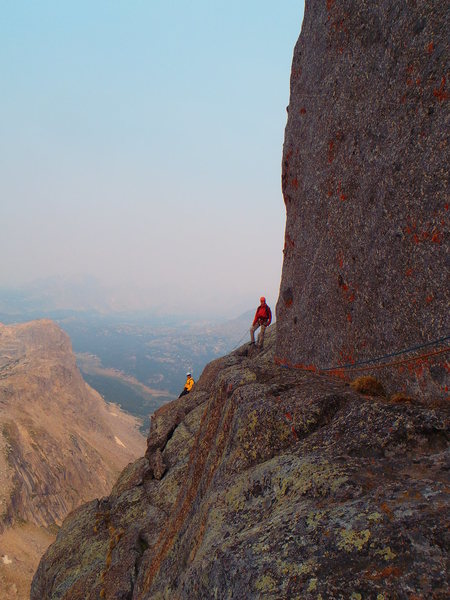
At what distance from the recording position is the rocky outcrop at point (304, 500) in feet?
19.8

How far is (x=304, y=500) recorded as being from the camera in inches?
320

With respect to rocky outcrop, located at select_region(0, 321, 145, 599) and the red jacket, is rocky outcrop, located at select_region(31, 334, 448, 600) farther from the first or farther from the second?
rocky outcrop, located at select_region(0, 321, 145, 599)

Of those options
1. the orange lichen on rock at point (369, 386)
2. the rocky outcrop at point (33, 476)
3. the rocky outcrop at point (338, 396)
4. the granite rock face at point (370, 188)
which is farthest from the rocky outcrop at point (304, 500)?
the rocky outcrop at point (33, 476)

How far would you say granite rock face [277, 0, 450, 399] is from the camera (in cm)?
1088

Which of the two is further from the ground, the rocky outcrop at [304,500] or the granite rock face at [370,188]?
the granite rock face at [370,188]

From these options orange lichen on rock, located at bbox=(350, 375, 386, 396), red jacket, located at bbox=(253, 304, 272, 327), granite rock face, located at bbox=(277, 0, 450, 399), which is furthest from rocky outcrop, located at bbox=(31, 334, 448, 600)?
red jacket, located at bbox=(253, 304, 272, 327)

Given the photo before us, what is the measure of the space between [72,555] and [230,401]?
17705mm

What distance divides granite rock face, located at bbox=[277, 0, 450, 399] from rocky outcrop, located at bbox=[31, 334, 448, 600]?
7.84 ft

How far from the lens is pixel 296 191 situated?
19.9m

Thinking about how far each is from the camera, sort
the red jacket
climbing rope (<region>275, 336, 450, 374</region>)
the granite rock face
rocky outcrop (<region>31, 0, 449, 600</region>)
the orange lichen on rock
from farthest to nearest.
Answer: the red jacket → the orange lichen on rock → the granite rock face → climbing rope (<region>275, 336, 450, 374</region>) → rocky outcrop (<region>31, 0, 449, 600</region>)

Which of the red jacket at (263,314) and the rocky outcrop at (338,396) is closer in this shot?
the rocky outcrop at (338,396)

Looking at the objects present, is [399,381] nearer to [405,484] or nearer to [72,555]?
[405,484]

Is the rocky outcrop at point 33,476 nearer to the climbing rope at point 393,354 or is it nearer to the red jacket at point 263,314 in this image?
the red jacket at point 263,314

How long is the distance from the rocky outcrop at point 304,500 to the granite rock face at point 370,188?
2.39 m
